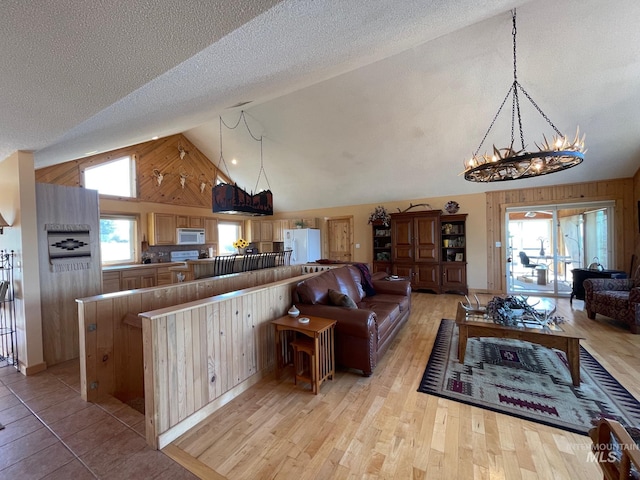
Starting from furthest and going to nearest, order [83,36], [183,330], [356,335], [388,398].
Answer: [356,335], [388,398], [183,330], [83,36]

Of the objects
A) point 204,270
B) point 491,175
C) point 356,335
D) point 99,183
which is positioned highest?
point 99,183

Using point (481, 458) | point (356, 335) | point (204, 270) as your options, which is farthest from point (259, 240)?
point (481, 458)

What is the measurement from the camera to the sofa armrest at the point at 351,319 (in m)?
2.46

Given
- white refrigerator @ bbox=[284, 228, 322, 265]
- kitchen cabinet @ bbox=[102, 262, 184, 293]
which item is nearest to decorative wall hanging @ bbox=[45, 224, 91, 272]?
kitchen cabinet @ bbox=[102, 262, 184, 293]

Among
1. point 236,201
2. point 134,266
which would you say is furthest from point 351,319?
point 134,266

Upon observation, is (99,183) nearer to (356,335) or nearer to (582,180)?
(356,335)

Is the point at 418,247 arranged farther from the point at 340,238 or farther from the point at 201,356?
the point at 201,356

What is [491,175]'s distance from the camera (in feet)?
9.86

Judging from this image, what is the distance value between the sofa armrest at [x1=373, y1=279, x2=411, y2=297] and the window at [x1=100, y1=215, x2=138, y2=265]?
5321 millimetres

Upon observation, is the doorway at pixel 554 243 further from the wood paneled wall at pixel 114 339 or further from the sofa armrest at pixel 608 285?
the wood paneled wall at pixel 114 339

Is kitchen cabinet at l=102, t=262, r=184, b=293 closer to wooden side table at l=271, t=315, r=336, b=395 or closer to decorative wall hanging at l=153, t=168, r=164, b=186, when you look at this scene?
decorative wall hanging at l=153, t=168, r=164, b=186

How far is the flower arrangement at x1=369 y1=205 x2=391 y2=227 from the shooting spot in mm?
6723

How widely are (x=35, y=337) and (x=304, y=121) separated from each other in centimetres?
500

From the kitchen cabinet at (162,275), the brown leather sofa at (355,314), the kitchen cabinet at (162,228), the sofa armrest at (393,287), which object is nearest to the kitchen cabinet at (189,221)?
the kitchen cabinet at (162,228)
